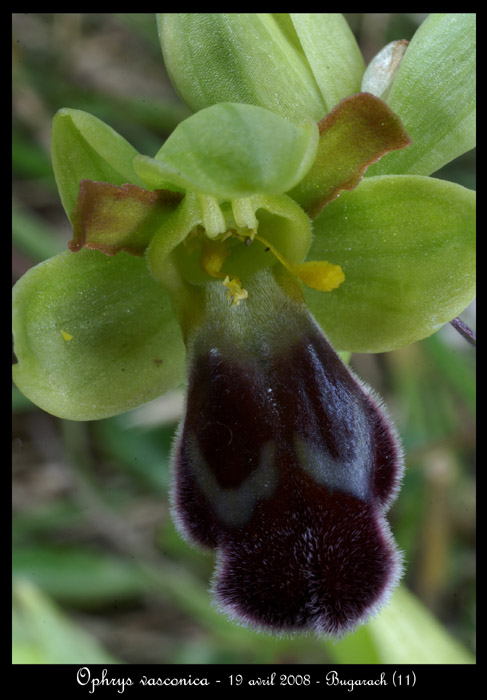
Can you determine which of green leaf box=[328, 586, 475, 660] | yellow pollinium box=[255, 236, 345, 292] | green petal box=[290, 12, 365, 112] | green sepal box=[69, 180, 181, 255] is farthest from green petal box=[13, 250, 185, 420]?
green leaf box=[328, 586, 475, 660]

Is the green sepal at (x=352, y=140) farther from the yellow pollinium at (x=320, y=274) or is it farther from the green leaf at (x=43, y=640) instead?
the green leaf at (x=43, y=640)

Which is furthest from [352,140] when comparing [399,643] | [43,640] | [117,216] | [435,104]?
[43,640]

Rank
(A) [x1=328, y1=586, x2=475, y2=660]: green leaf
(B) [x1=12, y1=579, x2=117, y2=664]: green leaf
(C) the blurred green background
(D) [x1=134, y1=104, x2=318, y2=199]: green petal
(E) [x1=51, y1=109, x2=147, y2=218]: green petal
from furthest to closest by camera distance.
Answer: (C) the blurred green background → (B) [x1=12, y1=579, x2=117, y2=664]: green leaf → (A) [x1=328, y1=586, x2=475, y2=660]: green leaf → (E) [x1=51, y1=109, x2=147, y2=218]: green petal → (D) [x1=134, y1=104, x2=318, y2=199]: green petal

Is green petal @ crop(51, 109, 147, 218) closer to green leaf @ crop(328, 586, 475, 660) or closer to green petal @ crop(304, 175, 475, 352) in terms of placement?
green petal @ crop(304, 175, 475, 352)

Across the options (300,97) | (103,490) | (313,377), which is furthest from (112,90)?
(313,377)

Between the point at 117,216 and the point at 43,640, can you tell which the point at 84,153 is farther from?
the point at 43,640

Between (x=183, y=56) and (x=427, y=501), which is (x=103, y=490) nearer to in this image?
(x=427, y=501)
